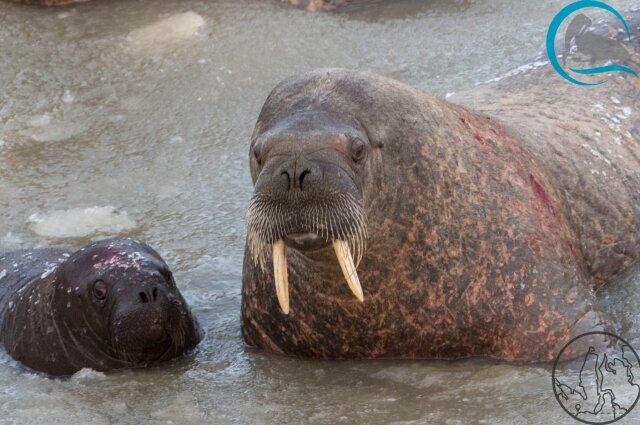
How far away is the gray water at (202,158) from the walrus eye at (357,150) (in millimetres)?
1010

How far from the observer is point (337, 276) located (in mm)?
5559

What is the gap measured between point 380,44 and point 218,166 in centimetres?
223

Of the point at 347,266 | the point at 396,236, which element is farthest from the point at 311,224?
the point at 396,236

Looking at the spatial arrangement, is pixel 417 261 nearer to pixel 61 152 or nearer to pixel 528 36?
pixel 61 152

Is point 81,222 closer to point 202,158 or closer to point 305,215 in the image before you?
point 202,158

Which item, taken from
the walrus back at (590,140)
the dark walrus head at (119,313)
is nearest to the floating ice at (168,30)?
the walrus back at (590,140)

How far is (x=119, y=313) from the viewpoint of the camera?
604cm

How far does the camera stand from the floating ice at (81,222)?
7.96 meters

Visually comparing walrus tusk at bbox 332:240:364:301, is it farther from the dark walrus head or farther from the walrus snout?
the dark walrus head

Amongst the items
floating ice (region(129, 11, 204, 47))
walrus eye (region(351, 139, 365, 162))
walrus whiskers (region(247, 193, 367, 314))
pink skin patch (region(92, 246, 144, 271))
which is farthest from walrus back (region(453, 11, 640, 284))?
floating ice (region(129, 11, 204, 47))

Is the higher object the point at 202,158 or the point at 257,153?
the point at 257,153

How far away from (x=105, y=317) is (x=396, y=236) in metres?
1.58

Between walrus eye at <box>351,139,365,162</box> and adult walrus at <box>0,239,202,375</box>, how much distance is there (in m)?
1.40

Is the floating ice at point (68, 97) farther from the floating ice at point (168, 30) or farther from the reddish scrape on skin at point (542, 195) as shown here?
the reddish scrape on skin at point (542, 195)
